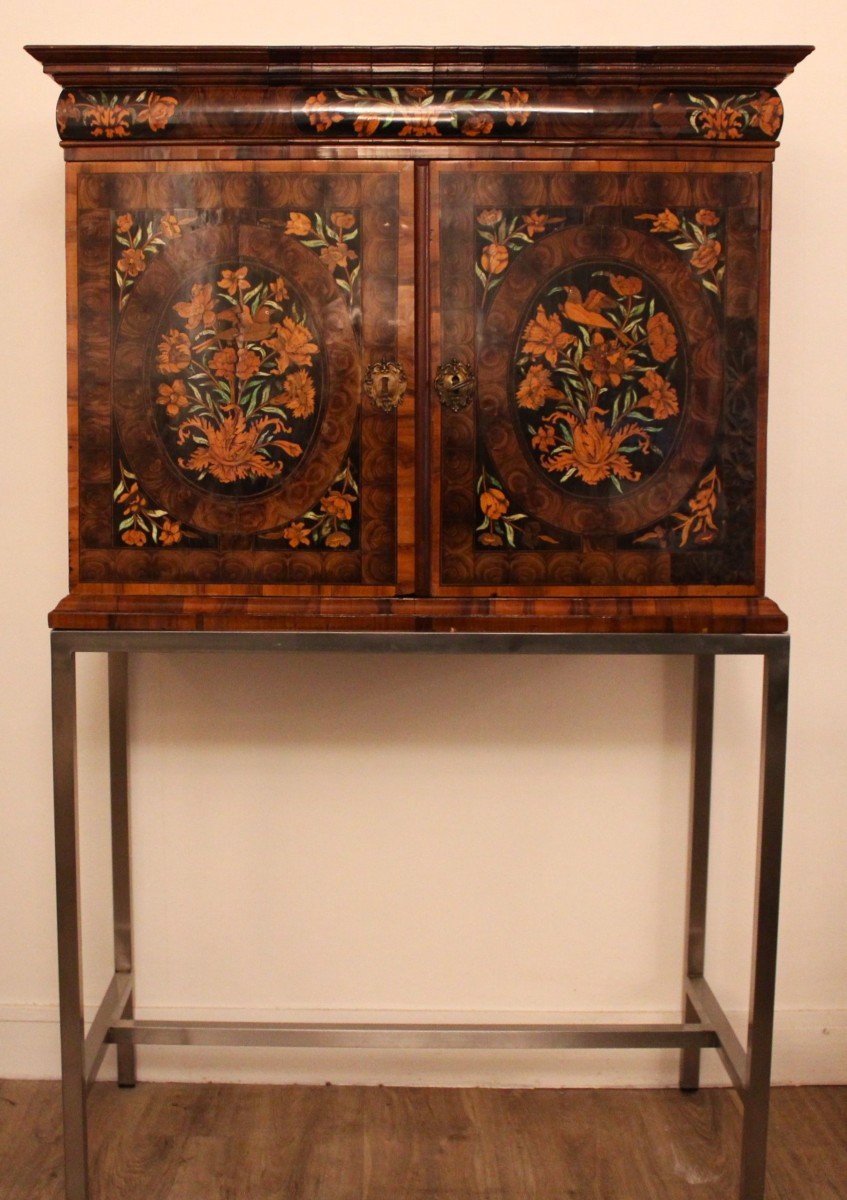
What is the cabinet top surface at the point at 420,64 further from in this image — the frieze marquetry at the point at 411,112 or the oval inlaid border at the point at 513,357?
the oval inlaid border at the point at 513,357

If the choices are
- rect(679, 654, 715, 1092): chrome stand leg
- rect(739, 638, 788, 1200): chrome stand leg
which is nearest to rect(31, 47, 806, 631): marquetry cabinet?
rect(739, 638, 788, 1200): chrome stand leg

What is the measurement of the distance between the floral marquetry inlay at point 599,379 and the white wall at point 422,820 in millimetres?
589

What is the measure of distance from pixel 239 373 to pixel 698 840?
4.30ft

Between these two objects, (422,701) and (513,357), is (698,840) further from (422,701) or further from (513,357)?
(513,357)

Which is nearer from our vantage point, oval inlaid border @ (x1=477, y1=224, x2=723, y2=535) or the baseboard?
oval inlaid border @ (x1=477, y1=224, x2=723, y2=535)

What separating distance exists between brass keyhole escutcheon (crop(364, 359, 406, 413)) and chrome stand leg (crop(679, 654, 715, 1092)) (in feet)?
2.93

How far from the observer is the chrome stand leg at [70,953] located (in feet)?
5.84

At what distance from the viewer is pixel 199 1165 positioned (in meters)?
1.99

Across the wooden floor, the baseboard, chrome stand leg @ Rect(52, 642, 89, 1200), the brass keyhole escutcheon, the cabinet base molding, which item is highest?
the brass keyhole escutcheon

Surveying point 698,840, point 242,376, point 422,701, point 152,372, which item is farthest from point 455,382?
point 698,840

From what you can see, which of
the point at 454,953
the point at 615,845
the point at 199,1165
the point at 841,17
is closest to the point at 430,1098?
the point at 454,953

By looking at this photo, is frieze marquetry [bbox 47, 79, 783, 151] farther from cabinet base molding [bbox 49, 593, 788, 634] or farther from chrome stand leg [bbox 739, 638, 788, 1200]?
chrome stand leg [bbox 739, 638, 788, 1200]

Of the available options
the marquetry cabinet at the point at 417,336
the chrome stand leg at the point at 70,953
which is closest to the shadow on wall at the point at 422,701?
the chrome stand leg at the point at 70,953

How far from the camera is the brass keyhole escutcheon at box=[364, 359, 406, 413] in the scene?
1667 mm
